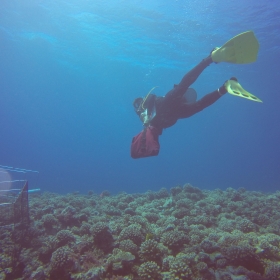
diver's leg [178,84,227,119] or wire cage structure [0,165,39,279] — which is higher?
diver's leg [178,84,227,119]

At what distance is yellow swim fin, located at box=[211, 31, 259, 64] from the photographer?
237 inches

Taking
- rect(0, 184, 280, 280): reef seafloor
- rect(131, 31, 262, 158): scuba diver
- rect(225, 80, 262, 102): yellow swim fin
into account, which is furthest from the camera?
rect(131, 31, 262, 158): scuba diver

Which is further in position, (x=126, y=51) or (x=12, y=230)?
(x=126, y=51)

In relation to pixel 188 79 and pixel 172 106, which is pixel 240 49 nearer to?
pixel 188 79

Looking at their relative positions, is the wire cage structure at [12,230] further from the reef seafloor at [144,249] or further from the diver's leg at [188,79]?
the diver's leg at [188,79]

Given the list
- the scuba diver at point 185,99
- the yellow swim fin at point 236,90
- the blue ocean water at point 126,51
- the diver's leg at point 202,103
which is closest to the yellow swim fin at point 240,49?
the scuba diver at point 185,99

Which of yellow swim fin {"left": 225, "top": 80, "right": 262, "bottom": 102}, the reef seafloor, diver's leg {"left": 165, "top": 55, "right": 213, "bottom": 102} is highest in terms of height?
diver's leg {"left": 165, "top": 55, "right": 213, "bottom": 102}

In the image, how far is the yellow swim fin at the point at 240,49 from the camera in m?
6.02

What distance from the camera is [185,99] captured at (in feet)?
25.5

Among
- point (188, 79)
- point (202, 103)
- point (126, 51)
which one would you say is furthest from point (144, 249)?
point (126, 51)

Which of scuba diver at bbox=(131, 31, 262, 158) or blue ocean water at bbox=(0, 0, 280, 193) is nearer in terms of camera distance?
scuba diver at bbox=(131, 31, 262, 158)

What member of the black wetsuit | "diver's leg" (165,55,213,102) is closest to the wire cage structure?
the black wetsuit

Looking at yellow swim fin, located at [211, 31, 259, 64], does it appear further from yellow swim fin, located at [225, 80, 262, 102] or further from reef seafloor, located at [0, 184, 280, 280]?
reef seafloor, located at [0, 184, 280, 280]

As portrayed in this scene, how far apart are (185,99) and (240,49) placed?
241 centimetres
